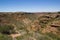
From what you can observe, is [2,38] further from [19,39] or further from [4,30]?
[4,30]

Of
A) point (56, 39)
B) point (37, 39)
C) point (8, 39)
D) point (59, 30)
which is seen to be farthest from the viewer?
point (59, 30)

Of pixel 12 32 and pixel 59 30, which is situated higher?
pixel 12 32

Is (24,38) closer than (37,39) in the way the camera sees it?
Yes

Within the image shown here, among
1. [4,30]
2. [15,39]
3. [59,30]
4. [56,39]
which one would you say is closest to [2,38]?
[15,39]

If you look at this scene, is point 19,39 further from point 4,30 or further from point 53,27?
point 53,27

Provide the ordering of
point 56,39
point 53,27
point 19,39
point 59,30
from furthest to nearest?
point 53,27 < point 59,30 < point 56,39 < point 19,39

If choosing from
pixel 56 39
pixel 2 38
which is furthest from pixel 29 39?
pixel 56 39

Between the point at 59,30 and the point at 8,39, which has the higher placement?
the point at 8,39

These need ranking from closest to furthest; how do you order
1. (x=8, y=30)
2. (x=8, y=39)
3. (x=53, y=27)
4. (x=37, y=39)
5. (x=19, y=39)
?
(x=8, y=39) < (x=19, y=39) < (x=37, y=39) < (x=8, y=30) < (x=53, y=27)

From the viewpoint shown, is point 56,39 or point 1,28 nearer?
point 1,28
